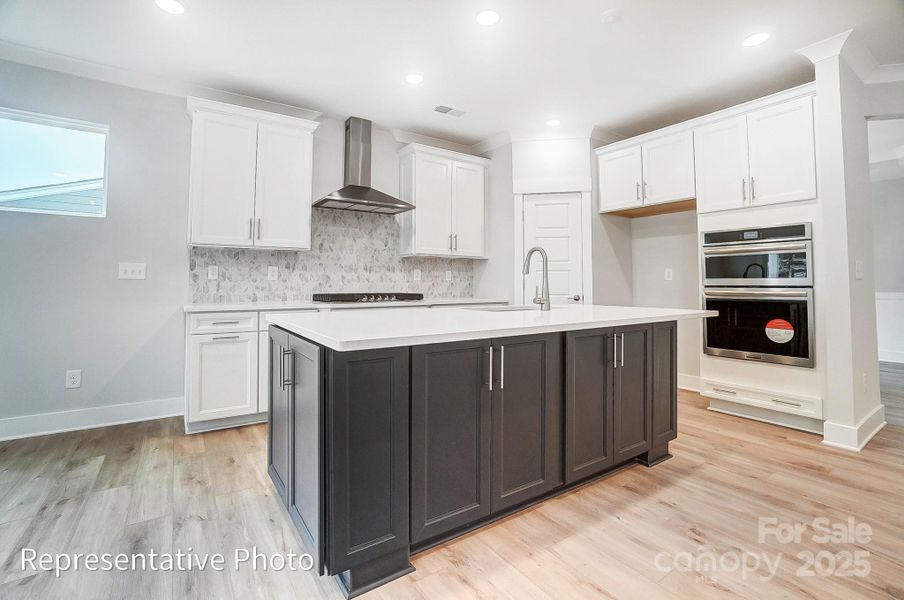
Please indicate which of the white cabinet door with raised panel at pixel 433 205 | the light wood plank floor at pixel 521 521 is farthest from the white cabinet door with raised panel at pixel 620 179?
the light wood plank floor at pixel 521 521

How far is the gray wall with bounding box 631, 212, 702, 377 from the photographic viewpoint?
407cm

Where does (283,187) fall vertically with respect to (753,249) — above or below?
above

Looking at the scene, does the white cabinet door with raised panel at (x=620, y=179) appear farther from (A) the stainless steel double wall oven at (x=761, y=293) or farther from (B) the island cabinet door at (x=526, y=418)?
(B) the island cabinet door at (x=526, y=418)

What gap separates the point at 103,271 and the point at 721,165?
16.1ft

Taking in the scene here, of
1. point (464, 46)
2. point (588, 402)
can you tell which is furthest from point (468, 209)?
point (588, 402)

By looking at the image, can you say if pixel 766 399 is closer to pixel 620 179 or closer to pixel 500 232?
pixel 620 179

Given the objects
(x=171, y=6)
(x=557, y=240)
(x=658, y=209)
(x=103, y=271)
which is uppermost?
(x=171, y=6)

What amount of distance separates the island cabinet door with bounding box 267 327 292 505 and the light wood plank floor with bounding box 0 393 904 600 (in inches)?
6.1

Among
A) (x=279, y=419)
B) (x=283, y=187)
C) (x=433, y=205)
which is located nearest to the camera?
(x=279, y=419)

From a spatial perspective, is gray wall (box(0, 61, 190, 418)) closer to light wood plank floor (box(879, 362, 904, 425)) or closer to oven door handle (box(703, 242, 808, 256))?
oven door handle (box(703, 242, 808, 256))

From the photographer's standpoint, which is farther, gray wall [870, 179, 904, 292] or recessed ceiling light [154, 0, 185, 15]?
gray wall [870, 179, 904, 292]

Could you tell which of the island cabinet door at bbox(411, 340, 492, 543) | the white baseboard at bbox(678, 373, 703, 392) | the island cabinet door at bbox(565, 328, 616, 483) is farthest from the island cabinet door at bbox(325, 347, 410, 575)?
the white baseboard at bbox(678, 373, 703, 392)

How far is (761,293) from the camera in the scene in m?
3.13

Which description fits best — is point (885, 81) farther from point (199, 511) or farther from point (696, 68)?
point (199, 511)
